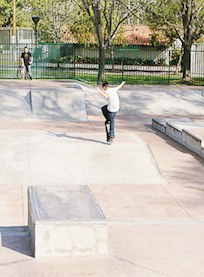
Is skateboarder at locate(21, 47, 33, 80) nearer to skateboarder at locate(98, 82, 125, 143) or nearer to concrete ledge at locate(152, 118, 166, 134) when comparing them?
concrete ledge at locate(152, 118, 166, 134)

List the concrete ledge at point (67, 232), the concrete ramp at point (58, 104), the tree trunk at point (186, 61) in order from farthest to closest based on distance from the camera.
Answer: the tree trunk at point (186, 61)
the concrete ramp at point (58, 104)
the concrete ledge at point (67, 232)

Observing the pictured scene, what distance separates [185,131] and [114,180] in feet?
14.0

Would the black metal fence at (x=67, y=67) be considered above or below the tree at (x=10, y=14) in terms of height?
below

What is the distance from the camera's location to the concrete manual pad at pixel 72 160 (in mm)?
12297

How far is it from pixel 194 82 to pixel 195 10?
→ 154 inches

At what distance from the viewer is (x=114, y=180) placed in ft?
40.2

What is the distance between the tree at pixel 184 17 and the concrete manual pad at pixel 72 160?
16.0 meters

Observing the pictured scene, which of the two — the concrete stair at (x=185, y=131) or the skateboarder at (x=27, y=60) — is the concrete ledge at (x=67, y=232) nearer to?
the concrete stair at (x=185, y=131)

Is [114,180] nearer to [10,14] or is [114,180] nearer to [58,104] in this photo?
[58,104]

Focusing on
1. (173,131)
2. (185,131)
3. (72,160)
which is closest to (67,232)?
(72,160)

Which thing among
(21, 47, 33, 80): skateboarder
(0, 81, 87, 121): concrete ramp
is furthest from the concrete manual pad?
(21, 47, 33, 80): skateboarder

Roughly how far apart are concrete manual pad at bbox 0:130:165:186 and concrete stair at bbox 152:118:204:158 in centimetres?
133

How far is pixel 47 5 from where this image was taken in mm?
55094

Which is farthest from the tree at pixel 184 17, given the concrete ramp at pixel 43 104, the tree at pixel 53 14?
the tree at pixel 53 14
